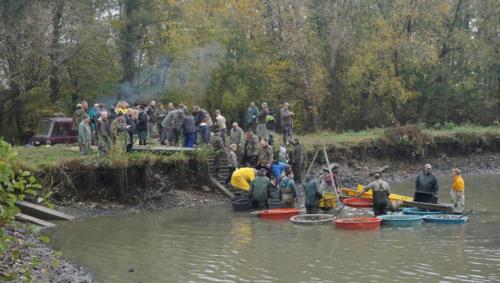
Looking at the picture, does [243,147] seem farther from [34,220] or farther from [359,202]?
[34,220]

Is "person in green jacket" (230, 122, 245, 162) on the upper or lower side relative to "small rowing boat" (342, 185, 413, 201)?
upper

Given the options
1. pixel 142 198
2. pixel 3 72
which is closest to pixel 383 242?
pixel 142 198

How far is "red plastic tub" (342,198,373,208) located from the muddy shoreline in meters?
4.99

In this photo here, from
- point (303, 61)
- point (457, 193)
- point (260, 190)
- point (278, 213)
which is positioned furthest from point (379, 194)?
point (303, 61)

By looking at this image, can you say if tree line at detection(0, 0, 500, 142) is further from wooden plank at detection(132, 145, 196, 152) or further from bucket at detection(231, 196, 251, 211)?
bucket at detection(231, 196, 251, 211)

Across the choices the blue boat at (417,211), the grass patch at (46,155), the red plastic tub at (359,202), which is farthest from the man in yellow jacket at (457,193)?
the grass patch at (46,155)

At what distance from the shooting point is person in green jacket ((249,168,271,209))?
24578 millimetres

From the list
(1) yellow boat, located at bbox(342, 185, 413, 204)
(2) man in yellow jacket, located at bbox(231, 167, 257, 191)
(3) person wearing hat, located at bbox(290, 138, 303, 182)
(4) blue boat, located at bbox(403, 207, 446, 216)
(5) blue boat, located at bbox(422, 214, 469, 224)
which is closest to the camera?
(5) blue boat, located at bbox(422, 214, 469, 224)

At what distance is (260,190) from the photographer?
80.7 feet

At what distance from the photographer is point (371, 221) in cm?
2048

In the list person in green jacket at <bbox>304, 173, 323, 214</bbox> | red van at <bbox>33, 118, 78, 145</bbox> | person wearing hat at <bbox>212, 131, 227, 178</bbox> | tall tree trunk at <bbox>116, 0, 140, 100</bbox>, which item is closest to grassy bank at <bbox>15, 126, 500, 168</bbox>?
person wearing hat at <bbox>212, 131, 227, 178</bbox>

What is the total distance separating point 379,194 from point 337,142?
552 inches

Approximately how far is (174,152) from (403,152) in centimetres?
1574

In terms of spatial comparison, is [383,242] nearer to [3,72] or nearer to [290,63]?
[3,72]
